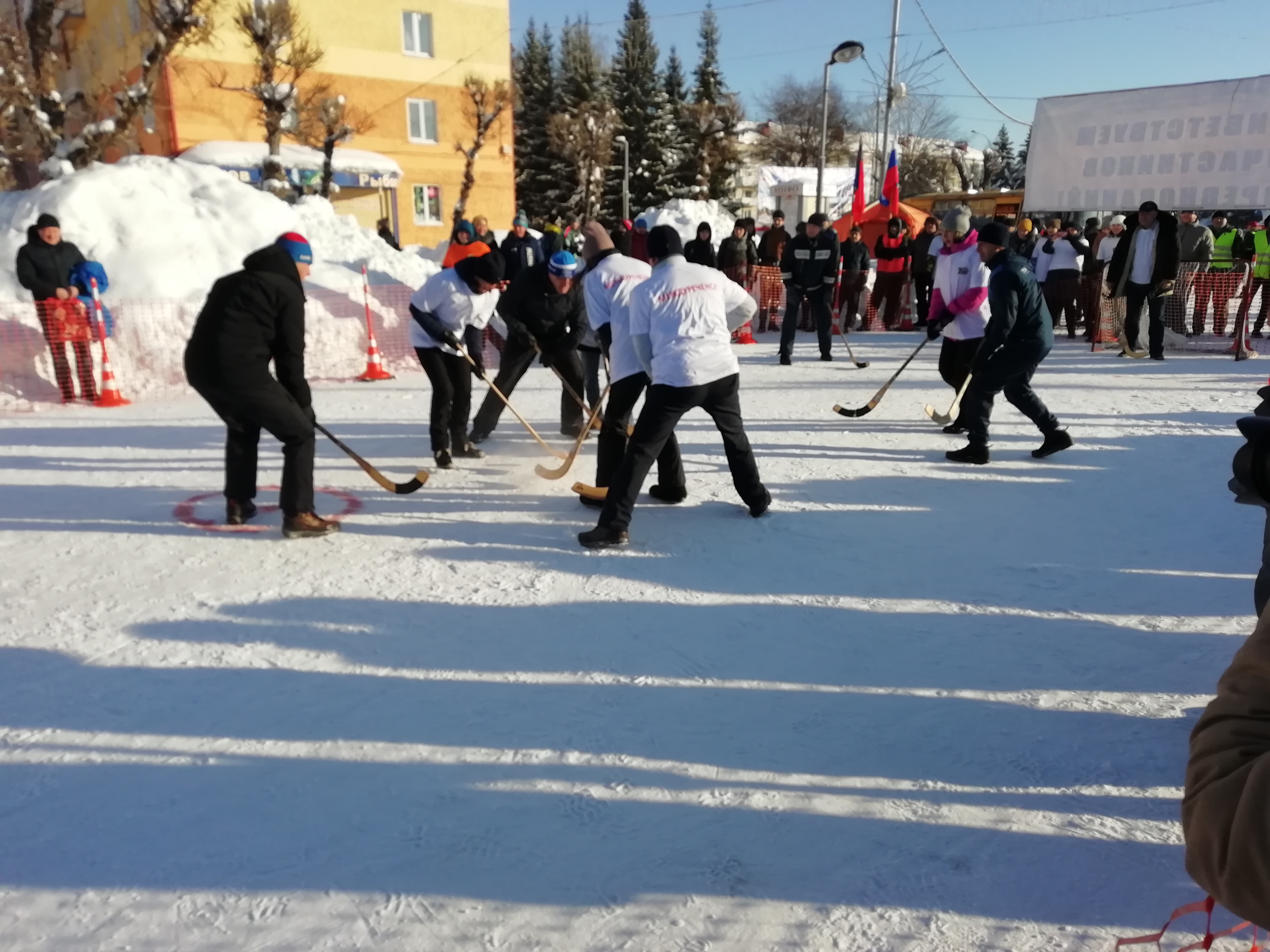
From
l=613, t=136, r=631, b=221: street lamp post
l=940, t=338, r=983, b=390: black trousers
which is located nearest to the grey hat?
l=940, t=338, r=983, b=390: black trousers

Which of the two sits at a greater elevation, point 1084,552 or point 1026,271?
point 1026,271

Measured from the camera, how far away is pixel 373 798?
254cm

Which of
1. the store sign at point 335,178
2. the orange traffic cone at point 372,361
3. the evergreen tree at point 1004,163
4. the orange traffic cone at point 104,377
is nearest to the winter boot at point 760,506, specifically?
the orange traffic cone at point 372,361

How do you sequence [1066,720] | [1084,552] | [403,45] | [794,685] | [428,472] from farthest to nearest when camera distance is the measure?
[403,45] → [428,472] → [1084,552] → [794,685] → [1066,720]

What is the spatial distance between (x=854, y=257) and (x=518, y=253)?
5353 mm

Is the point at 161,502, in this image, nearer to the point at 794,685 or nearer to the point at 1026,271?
the point at 794,685

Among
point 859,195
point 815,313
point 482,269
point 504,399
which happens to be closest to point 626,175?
point 859,195

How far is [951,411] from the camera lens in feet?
23.0

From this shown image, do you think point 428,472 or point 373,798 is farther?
point 428,472

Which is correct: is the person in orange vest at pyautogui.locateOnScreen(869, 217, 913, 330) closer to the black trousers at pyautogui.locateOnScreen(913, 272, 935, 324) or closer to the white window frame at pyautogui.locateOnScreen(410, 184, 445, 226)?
the black trousers at pyautogui.locateOnScreen(913, 272, 935, 324)

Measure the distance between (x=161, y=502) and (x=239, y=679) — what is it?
9.06 ft

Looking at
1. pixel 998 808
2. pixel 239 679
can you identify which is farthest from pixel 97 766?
pixel 998 808

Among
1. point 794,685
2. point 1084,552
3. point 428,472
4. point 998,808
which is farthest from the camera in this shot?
point 428,472

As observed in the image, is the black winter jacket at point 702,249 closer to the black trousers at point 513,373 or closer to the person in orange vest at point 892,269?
the person in orange vest at point 892,269
